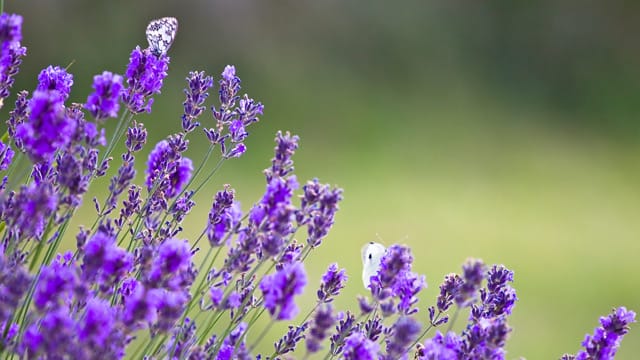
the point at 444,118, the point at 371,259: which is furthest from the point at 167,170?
the point at 444,118

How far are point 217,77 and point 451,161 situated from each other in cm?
153

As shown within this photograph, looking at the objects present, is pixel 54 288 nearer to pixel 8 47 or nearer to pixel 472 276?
pixel 8 47

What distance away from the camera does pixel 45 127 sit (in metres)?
0.87

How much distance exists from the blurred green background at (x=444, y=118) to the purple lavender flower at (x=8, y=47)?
2.38 m

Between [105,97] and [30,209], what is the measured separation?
14 centimetres

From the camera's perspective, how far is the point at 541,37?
21.7 ft

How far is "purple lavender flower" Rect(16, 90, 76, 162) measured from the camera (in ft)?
2.82

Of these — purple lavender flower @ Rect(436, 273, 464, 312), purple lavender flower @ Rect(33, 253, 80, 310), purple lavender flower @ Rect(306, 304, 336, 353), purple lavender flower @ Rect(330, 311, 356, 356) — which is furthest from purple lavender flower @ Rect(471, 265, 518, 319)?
purple lavender flower @ Rect(33, 253, 80, 310)

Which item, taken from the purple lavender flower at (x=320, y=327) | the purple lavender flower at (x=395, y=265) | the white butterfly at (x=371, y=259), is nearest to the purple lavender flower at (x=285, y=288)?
the purple lavender flower at (x=320, y=327)

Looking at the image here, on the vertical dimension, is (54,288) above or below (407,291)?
below

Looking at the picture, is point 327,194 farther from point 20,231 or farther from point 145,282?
point 20,231

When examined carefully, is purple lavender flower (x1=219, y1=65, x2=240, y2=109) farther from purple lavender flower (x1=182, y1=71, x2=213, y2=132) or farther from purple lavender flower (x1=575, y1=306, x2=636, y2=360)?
purple lavender flower (x1=575, y1=306, x2=636, y2=360)

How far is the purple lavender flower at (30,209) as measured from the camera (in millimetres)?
846

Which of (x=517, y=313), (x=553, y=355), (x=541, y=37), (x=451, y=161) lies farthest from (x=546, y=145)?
(x=553, y=355)
